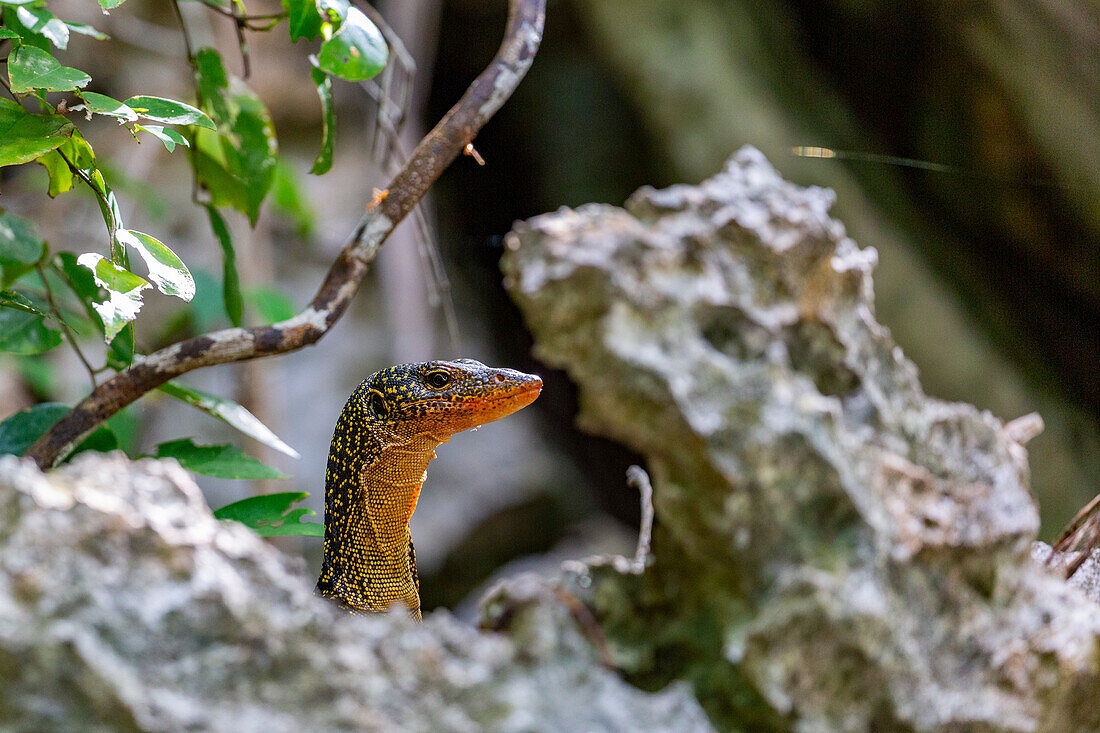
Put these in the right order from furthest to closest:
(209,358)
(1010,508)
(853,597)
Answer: (209,358)
(1010,508)
(853,597)

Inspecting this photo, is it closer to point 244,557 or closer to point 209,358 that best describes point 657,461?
point 244,557

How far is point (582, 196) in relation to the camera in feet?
18.1

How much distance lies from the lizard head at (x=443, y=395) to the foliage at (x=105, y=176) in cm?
38

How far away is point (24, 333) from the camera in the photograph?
4.53ft

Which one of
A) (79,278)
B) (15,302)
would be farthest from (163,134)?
(79,278)

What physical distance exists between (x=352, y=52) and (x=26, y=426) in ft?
2.86

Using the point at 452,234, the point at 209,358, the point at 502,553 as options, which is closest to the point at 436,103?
the point at 452,234

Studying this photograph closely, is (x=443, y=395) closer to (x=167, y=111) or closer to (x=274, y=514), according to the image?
(x=274, y=514)

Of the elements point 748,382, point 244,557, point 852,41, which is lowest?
point 244,557

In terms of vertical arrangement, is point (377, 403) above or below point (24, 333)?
below

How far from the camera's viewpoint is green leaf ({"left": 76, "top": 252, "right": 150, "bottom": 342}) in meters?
0.92

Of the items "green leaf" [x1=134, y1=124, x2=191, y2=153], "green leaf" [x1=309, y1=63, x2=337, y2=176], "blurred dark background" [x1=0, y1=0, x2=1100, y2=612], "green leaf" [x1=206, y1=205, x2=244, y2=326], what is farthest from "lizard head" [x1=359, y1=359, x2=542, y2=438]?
"green leaf" [x1=134, y1=124, x2=191, y2=153]

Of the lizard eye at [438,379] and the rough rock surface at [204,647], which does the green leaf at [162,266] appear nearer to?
the rough rock surface at [204,647]

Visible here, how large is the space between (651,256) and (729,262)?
10 centimetres
